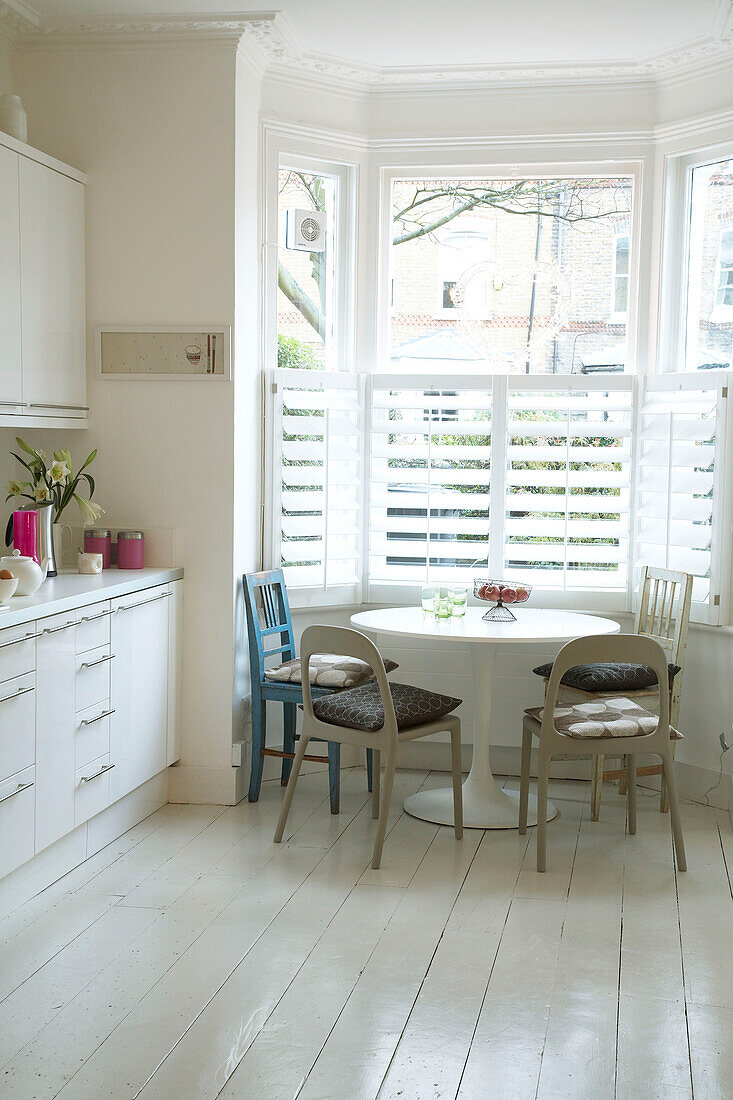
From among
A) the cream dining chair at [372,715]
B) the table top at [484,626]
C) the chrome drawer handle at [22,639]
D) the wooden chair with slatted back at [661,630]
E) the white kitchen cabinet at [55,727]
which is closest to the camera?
the chrome drawer handle at [22,639]

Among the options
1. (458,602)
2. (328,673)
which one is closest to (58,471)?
(328,673)

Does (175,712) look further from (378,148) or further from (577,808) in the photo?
(378,148)

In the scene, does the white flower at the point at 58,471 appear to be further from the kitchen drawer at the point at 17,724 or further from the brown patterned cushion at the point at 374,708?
the brown patterned cushion at the point at 374,708

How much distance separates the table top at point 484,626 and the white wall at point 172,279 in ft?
2.10

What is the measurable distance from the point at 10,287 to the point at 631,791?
2.76 meters

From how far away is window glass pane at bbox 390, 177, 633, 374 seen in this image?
4523 mm

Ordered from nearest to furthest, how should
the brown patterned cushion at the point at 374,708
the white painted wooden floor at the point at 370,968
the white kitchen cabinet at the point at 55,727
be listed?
the white painted wooden floor at the point at 370,968 < the white kitchen cabinet at the point at 55,727 < the brown patterned cushion at the point at 374,708

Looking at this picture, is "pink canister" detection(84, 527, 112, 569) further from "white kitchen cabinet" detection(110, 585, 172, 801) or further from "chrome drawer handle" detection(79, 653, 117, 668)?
"chrome drawer handle" detection(79, 653, 117, 668)

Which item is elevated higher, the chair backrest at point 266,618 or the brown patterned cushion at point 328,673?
the chair backrest at point 266,618

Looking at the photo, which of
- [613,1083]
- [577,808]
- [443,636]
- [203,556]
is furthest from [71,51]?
[613,1083]

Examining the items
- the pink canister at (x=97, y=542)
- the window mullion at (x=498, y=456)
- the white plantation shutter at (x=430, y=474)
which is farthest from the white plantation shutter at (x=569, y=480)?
the pink canister at (x=97, y=542)

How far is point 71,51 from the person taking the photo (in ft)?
12.9

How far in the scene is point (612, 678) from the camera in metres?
3.96

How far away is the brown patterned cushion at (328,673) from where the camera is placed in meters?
3.92
